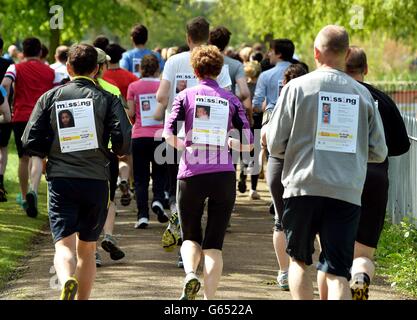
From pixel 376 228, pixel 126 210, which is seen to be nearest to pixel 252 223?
pixel 126 210

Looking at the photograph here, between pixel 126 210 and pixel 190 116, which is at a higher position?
pixel 190 116

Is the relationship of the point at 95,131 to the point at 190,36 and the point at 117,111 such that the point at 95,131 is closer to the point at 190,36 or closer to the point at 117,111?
the point at 117,111

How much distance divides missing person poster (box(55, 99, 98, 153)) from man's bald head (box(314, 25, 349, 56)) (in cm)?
172

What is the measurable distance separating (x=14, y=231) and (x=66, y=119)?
17.1 ft

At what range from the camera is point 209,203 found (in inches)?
332

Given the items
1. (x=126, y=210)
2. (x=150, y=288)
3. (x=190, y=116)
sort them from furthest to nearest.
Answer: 1. (x=126, y=210)
2. (x=150, y=288)
3. (x=190, y=116)

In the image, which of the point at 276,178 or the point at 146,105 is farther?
the point at 146,105

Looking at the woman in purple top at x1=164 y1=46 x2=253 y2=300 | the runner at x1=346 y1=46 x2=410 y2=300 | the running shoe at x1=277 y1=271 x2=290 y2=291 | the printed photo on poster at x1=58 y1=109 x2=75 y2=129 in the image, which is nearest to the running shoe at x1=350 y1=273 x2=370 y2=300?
the runner at x1=346 y1=46 x2=410 y2=300

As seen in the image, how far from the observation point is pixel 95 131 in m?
8.01

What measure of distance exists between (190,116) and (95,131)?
78 centimetres

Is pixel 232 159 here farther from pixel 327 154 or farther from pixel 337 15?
pixel 337 15

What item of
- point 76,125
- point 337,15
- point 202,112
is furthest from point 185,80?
point 337,15

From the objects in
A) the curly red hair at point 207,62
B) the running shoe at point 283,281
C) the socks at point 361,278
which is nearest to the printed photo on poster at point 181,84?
the running shoe at point 283,281
